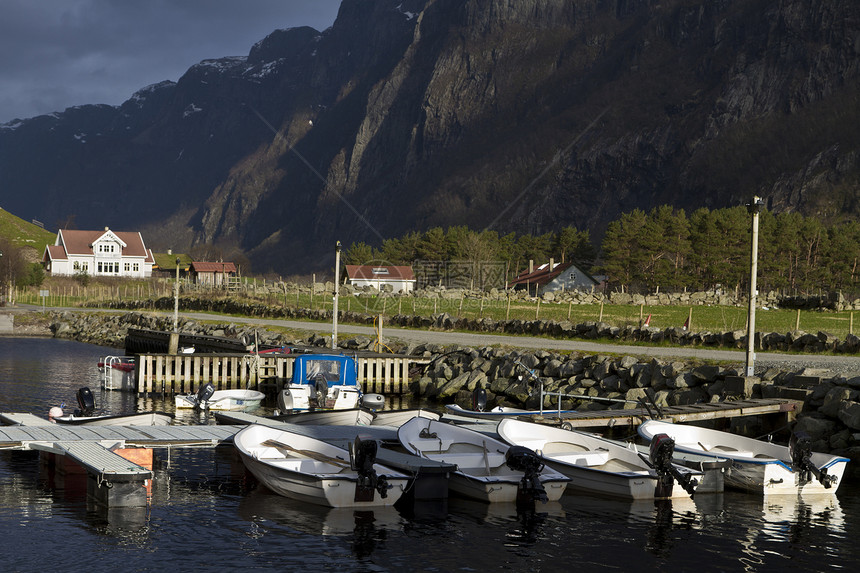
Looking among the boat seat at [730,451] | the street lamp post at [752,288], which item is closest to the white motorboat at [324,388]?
the boat seat at [730,451]

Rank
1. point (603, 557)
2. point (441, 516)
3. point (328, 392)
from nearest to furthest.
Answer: point (603, 557) < point (441, 516) < point (328, 392)

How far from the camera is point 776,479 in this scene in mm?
23828

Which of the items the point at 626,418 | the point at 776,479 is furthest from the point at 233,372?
the point at 776,479

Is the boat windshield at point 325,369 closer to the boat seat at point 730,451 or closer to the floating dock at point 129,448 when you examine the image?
the floating dock at point 129,448

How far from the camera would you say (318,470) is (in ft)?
77.3

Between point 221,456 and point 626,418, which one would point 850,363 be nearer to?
point 626,418

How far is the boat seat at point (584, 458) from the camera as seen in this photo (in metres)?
24.2

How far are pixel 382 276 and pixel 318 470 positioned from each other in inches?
4738

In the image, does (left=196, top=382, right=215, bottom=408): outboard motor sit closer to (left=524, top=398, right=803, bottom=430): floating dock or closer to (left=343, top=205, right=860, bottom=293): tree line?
(left=524, top=398, right=803, bottom=430): floating dock

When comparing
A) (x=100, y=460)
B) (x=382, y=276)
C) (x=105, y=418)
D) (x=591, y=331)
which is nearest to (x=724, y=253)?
(x=382, y=276)

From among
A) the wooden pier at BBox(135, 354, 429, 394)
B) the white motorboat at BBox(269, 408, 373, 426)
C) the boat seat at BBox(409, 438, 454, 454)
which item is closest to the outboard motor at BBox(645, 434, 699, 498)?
the boat seat at BBox(409, 438, 454, 454)

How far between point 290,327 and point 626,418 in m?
41.2

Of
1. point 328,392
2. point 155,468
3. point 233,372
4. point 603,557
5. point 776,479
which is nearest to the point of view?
point 603,557

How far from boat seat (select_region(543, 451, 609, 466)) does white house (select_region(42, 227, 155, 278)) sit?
6069 inches
